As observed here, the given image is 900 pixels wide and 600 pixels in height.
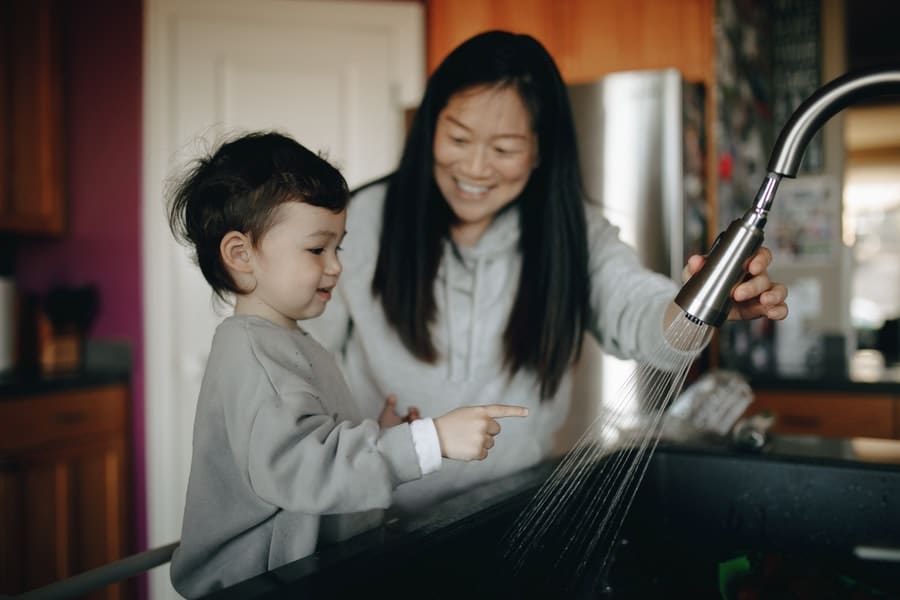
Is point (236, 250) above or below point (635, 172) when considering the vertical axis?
below

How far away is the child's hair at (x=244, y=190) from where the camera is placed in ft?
1.87

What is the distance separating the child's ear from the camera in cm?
57

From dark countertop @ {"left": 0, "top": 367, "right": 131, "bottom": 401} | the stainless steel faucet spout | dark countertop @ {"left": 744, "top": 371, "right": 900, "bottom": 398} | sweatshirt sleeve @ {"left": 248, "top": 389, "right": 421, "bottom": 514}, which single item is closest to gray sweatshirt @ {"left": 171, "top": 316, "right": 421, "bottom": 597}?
sweatshirt sleeve @ {"left": 248, "top": 389, "right": 421, "bottom": 514}

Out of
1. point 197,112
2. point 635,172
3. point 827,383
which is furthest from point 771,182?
point 197,112

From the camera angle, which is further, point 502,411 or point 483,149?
point 483,149

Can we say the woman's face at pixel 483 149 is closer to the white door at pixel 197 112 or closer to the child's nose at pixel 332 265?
the child's nose at pixel 332 265

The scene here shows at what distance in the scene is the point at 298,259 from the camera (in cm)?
57

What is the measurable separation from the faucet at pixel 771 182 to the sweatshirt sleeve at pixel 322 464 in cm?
25

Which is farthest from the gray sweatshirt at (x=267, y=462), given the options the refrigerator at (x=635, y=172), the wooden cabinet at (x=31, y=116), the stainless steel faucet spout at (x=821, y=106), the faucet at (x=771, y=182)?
the wooden cabinet at (x=31, y=116)

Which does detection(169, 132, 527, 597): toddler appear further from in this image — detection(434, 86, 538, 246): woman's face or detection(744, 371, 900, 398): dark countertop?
detection(744, 371, 900, 398): dark countertop

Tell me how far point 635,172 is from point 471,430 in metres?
1.53

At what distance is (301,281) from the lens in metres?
0.58

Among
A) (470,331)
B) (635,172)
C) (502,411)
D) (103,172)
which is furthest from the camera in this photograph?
(103,172)

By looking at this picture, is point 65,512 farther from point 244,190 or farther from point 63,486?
point 244,190
